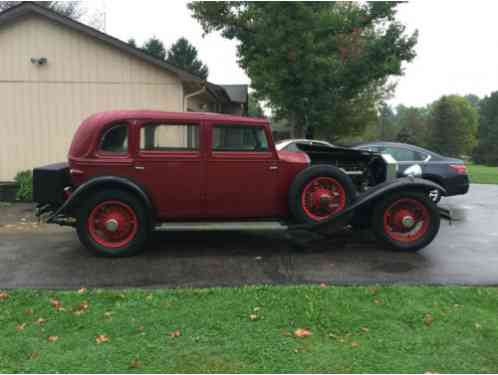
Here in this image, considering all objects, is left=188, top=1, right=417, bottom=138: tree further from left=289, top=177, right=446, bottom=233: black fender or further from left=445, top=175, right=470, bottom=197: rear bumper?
left=289, top=177, right=446, bottom=233: black fender

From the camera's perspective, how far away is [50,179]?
5.52m

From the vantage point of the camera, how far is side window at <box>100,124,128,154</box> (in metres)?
5.49

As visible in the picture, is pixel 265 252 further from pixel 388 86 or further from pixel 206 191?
pixel 388 86

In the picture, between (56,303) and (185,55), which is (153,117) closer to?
(56,303)

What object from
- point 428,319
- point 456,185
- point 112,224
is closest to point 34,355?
point 112,224

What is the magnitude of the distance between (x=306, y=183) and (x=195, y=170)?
154 cm

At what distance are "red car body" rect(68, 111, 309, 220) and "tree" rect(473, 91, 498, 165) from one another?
6268 cm

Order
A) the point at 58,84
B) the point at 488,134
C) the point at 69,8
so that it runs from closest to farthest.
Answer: the point at 58,84, the point at 69,8, the point at 488,134

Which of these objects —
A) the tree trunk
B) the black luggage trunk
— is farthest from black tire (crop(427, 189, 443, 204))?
the tree trunk

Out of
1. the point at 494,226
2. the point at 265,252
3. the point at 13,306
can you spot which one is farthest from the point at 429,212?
the point at 13,306

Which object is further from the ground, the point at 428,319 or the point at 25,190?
the point at 25,190

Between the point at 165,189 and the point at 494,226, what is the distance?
21.0 feet

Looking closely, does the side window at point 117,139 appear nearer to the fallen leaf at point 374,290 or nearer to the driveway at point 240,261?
the driveway at point 240,261

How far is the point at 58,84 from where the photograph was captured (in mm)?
10406
